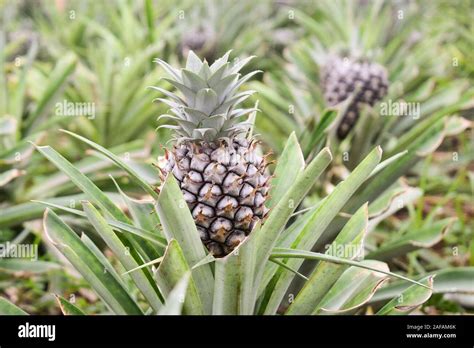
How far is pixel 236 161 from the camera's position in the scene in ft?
3.77

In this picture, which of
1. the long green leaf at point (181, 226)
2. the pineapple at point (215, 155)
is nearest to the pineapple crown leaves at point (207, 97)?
the pineapple at point (215, 155)

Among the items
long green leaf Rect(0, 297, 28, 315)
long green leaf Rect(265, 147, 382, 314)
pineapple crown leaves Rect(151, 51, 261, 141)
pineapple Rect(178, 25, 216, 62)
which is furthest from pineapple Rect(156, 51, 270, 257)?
pineapple Rect(178, 25, 216, 62)

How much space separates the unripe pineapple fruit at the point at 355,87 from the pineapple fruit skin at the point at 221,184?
1.01 meters

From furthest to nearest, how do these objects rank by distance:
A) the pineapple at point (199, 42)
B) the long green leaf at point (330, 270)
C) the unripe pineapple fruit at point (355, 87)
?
the pineapple at point (199, 42), the unripe pineapple fruit at point (355, 87), the long green leaf at point (330, 270)

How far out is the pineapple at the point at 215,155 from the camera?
1.12 meters

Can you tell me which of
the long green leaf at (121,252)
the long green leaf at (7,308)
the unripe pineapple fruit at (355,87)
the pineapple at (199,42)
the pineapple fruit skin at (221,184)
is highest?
the pineapple at (199,42)

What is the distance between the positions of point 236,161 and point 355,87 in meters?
1.09

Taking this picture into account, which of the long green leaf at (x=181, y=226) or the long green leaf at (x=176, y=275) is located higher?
the long green leaf at (x=181, y=226)

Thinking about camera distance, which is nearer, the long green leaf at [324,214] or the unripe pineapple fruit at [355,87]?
the long green leaf at [324,214]

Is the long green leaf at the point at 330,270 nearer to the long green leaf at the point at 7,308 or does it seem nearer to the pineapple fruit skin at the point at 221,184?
the pineapple fruit skin at the point at 221,184

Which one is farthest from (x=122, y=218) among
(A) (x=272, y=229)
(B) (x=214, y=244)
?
(A) (x=272, y=229)

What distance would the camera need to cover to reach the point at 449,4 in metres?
3.41

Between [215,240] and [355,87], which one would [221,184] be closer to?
[215,240]

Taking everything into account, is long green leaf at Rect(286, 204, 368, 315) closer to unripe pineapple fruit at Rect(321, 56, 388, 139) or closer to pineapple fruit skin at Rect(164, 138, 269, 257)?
pineapple fruit skin at Rect(164, 138, 269, 257)
